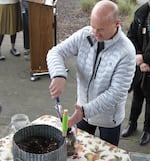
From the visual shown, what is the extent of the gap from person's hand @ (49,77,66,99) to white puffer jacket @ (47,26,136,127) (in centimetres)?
5

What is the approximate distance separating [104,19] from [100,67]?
30 cm

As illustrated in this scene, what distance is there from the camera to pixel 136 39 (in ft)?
10.1

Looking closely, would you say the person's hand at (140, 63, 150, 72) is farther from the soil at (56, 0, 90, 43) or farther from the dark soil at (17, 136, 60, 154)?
the soil at (56, 0, 90, 43)

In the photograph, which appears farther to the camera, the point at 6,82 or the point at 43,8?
the point at 6,82

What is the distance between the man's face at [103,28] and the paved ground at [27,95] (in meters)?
1.59

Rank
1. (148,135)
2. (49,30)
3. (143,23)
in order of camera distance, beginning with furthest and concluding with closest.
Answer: (49,30) → (148,135) → (143,23)

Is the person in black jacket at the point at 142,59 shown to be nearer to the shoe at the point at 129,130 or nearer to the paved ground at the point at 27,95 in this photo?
the shoe at the point at 129,130

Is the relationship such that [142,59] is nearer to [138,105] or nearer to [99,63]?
[138,105]

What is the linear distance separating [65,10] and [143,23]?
4678 millimetres

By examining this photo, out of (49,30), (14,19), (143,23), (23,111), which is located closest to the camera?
(143,23)

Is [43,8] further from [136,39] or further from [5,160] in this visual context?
[5,160]

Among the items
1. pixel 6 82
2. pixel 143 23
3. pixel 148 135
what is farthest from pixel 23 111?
pixel 143 23

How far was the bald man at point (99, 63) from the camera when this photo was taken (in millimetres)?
2008

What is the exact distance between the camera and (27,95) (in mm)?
4254
